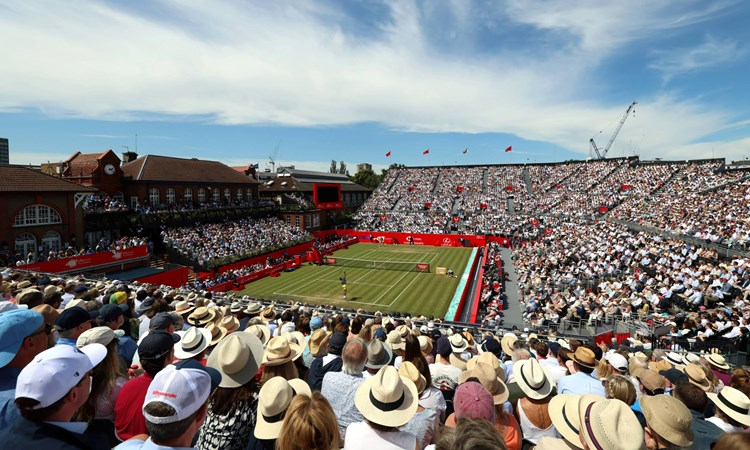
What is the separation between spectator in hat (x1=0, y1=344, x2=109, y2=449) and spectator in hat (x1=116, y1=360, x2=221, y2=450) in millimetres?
340

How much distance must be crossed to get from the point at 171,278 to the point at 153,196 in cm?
1420

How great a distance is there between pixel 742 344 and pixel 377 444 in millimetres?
15548

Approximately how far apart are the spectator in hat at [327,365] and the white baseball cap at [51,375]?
2.95 meters

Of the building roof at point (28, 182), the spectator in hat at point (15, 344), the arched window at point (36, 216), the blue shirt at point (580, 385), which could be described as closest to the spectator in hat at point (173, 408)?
the spectator in hat at point (15, 344)

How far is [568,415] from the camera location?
374 centimetres

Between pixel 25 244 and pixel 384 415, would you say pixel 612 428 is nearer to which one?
pixel 384 415

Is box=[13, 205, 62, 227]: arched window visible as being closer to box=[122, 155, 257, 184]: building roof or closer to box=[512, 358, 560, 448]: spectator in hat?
box=[122, 155, 257, 184]: building roof

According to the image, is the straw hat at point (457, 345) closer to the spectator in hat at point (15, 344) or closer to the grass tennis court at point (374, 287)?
the spectator in hat at point (15, 344)

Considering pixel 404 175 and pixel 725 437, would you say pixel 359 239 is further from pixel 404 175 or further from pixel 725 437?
pixel 725 437

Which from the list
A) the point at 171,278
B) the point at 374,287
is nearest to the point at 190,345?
the point at 374,287

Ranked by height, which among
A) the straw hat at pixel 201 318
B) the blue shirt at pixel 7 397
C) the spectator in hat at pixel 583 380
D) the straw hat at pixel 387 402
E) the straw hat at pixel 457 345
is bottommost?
the straw hat at pixel 201 318

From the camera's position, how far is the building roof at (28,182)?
84.4ft

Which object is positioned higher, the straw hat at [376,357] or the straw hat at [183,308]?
the straw hat at [376,357]

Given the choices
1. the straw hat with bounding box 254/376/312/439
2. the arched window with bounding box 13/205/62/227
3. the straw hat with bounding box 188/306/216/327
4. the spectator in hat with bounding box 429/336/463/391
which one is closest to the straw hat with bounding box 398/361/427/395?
the spectator in hat with bounding box 429/336/463/391
